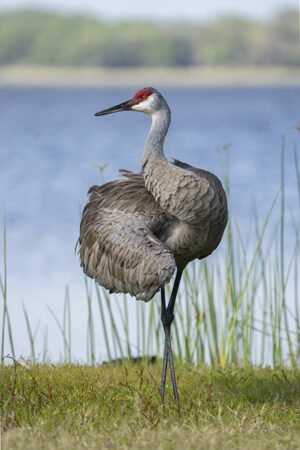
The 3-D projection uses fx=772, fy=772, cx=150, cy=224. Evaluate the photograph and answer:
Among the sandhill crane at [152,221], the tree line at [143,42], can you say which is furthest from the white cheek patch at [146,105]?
the tree line at [143,42]

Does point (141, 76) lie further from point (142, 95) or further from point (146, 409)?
point (146, 409)

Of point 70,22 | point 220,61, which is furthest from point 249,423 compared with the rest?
point 70,22

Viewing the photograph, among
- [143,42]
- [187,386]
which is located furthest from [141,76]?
[187,386]

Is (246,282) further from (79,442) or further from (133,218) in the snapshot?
(79,442)

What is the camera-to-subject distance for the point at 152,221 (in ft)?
15.7

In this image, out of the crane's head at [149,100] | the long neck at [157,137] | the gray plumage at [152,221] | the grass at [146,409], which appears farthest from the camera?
the crane's head at [149,100]

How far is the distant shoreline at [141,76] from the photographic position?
4853 cm

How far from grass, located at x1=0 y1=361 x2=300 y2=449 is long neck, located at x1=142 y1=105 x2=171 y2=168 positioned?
4.56 feet

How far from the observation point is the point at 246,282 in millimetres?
6242

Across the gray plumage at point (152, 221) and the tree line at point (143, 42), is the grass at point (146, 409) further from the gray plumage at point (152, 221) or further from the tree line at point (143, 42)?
the tree line at point (143, 42)

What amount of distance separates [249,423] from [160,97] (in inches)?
83.9

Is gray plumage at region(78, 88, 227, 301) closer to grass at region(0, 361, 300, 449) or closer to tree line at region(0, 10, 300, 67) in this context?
grass at region(0, 361, 300, 449)

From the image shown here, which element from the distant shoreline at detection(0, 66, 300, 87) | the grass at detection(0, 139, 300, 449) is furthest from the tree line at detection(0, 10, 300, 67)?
the grass at detection(0, 139, 300, 449)

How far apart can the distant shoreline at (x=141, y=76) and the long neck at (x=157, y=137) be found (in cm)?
4280
